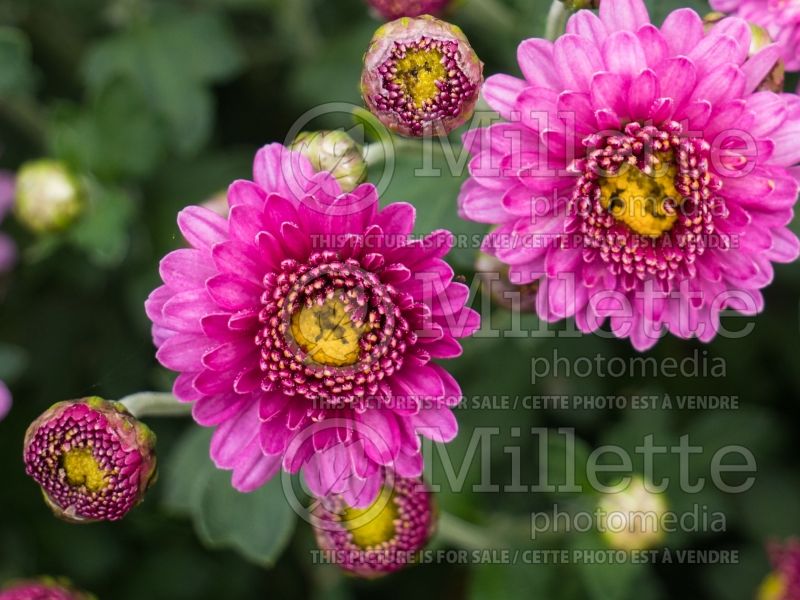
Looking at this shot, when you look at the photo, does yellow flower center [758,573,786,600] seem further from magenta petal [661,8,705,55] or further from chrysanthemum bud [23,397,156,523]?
chrysanthemum bud [23,397,156,523]

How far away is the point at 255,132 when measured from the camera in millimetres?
3518

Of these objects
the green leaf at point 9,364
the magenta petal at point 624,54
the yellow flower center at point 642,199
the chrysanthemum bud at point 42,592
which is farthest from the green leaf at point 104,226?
the magenta petal at point 624,54

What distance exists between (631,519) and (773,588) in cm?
68

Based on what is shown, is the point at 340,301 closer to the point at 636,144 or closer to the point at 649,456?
the point at 636,144

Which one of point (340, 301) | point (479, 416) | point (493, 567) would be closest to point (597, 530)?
point (493, 567)

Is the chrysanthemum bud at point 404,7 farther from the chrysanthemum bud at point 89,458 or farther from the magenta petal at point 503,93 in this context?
the chrysanthemum bud at point 89,458

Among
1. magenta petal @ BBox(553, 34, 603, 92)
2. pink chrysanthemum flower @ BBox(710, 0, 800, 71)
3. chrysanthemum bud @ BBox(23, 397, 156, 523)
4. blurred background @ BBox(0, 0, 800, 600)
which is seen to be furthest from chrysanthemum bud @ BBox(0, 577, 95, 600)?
pink chrysanthemum flower @ BBox(710, 0, 800, 71)

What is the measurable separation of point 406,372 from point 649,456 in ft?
4.24

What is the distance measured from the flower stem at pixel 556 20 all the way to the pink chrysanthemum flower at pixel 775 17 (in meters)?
0.33

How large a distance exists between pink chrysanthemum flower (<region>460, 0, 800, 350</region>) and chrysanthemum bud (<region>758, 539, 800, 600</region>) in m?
1.16

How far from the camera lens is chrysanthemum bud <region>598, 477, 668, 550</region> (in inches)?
98.1

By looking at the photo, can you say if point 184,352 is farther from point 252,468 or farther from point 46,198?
point 46,198

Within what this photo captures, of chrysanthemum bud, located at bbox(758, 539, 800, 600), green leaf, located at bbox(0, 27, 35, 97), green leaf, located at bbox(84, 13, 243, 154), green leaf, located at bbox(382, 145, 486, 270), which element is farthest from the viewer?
green leaf, located at bbox(84, 13, 243, 154)

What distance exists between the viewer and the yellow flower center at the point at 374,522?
7.07 ft
